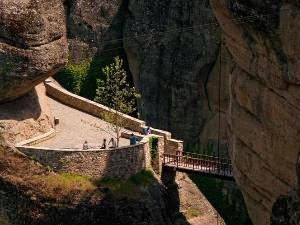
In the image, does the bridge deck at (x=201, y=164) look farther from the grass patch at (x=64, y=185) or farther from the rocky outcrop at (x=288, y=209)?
the rocky outcrop at (x=288, y=209)

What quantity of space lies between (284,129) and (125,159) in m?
12.9

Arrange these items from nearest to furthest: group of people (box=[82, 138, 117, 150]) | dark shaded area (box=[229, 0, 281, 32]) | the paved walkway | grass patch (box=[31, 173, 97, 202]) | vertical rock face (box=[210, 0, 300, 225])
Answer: dark shaded area (box=[229, 0, 281, 32]) < vertical rock face (box=[210, 0, 300, 225]) < grass patch (box=[31, 173, 97, 202]) < group of people (box=[82, 138, 117, 150]) < the paved walkway

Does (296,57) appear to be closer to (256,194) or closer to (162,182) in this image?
(256,194)

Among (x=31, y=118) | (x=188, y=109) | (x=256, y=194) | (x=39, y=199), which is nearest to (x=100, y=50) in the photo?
(x=188, y=109)

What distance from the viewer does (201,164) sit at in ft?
133

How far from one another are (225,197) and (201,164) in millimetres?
4811

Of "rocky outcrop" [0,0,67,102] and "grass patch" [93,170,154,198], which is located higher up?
"rocky outcrop" [0,0,67,102]

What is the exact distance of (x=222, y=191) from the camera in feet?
147

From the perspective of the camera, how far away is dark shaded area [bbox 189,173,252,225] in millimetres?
43781

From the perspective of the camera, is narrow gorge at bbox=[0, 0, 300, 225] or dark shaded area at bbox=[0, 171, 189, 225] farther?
dark shaded area at bbox=[0, 171, 189, 225]

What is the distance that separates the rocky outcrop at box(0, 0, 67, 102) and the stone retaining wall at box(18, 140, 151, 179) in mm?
3371

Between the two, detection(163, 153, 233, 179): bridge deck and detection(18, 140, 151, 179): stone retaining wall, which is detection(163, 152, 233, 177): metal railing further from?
detection(18, 140, 151, 179): stone retaining wall

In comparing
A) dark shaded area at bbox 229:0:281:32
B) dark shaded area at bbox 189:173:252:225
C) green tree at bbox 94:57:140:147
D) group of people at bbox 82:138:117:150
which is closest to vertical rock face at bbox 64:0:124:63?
green tree at bbox 94:57:140:147

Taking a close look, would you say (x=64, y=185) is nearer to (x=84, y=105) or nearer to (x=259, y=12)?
(x=84, y=105)
